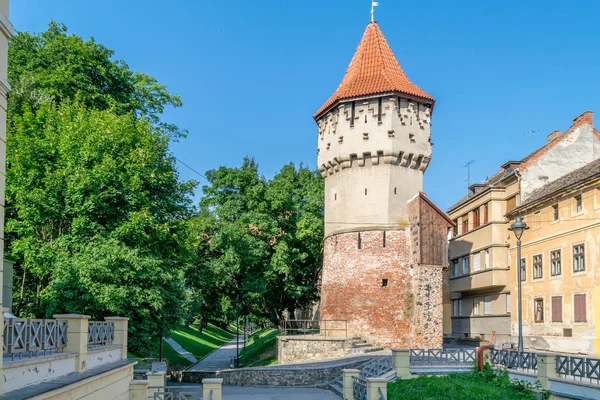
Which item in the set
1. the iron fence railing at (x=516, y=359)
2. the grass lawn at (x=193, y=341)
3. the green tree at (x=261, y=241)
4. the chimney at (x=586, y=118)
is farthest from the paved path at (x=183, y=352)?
the chimney at (x=586, y=118)

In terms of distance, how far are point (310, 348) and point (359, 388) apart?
11899mm

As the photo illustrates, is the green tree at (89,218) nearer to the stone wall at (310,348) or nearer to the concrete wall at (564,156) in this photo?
the stone wall at (310,348)

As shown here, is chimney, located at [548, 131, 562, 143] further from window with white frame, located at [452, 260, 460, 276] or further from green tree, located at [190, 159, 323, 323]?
green tree, located at [190, 159, 323, 323]

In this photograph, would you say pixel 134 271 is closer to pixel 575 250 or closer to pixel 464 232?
pixel 575 250

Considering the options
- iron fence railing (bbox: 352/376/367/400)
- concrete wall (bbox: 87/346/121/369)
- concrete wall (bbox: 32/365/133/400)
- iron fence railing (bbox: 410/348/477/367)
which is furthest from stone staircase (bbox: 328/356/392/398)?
concrete wall (bbox: 87/346/121/369)

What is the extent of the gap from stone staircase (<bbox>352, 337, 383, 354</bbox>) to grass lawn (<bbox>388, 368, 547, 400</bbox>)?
9187 mm

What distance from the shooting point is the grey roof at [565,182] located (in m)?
28.2

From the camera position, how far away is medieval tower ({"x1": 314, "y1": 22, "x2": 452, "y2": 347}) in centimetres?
3039

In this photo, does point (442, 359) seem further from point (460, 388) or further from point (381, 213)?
point (381, 213)

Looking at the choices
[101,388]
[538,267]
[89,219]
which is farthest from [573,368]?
[89,219]

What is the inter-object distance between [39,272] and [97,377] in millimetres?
11463

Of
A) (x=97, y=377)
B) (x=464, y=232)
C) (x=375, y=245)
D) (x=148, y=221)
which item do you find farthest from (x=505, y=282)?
(x=97, y=377)

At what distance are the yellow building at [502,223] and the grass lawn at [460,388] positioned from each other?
52.7 feet

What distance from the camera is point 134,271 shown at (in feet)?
70.6
